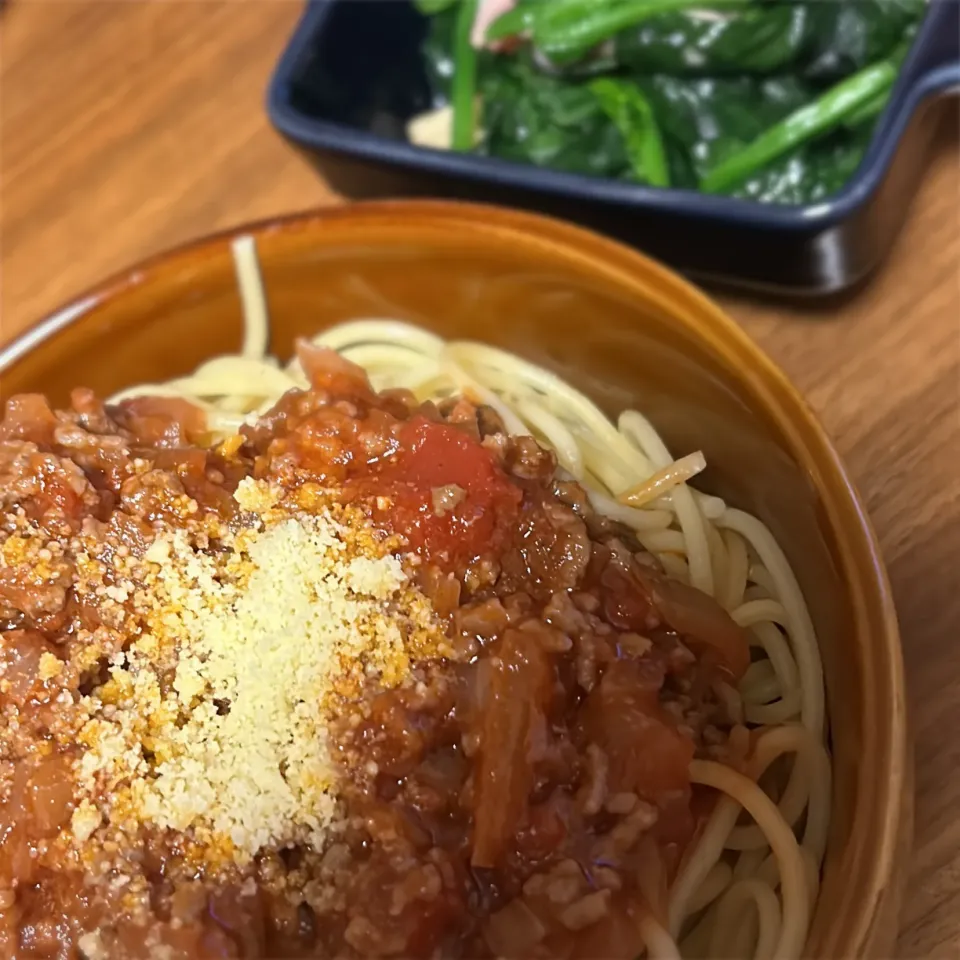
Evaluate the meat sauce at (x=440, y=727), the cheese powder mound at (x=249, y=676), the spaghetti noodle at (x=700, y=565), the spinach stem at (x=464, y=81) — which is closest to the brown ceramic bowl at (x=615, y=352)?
the spaghetti noodle at (x=700, y=565)

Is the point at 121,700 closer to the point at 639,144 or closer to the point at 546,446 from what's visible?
the point at 546,446

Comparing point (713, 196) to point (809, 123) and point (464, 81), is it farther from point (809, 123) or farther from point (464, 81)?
point (464, 81)

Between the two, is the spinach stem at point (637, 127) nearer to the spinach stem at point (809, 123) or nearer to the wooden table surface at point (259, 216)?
the spinach stem at point (809, 123)

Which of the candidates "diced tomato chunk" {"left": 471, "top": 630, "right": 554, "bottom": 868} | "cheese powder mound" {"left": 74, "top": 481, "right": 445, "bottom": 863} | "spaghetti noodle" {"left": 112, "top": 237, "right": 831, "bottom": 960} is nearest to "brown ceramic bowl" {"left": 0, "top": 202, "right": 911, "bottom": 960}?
"spaghetti noodle" {"left": 112, "top": 237, "right": 831, "bottom": 960}

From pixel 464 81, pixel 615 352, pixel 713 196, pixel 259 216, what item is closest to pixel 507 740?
pixel 615 352

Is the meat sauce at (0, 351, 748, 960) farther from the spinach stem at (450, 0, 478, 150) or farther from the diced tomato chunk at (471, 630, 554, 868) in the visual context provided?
the spinach stem at (450, 0, 478, 150)

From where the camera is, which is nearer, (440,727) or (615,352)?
(440,727)

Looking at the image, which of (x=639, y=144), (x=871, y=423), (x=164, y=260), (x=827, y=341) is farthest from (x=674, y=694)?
(x=639, y=144)
